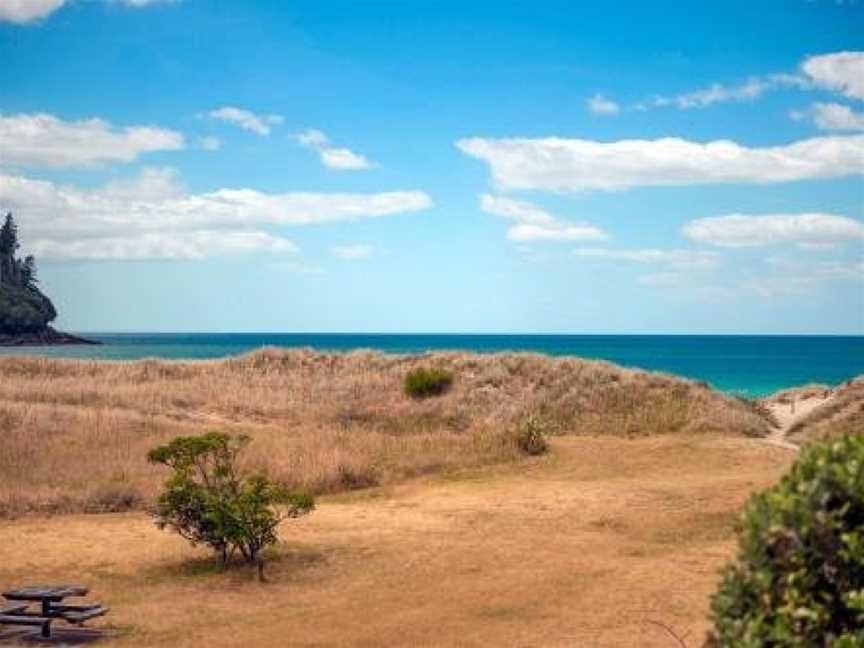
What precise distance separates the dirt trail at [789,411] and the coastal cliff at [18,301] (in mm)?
111739

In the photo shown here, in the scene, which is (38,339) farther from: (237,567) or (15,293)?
(237,567)

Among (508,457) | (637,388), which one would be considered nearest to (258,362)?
(637,388)

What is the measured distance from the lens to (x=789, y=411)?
127ft

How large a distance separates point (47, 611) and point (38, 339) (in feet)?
→ 448

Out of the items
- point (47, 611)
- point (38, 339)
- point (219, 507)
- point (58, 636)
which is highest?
point (38, 339)

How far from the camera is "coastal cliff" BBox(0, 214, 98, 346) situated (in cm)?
13375

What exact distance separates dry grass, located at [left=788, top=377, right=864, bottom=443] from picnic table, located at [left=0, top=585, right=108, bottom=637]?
22204mm

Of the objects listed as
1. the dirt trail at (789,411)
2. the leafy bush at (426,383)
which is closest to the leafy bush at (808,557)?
the dirt trail at (789,411)

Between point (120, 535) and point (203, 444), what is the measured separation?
3.14 m

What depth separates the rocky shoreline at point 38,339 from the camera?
133250 millimetres

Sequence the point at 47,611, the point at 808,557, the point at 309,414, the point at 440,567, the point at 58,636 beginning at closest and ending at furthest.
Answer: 1. the point at 808,557
2. the point at 58,636
3. the point at 47,611
4. the point at 440,567
5. the point at 309,414

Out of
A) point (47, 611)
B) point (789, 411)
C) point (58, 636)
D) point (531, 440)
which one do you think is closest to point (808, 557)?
point (58, 636)

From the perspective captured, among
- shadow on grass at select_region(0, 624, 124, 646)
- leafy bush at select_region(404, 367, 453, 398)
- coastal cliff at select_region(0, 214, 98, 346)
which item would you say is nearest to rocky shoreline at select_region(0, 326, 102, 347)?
coastal cliff at select_region(0, 214, 98, 346)

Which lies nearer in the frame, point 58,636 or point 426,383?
point 58,636
